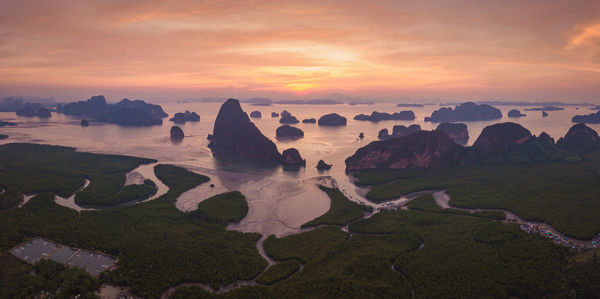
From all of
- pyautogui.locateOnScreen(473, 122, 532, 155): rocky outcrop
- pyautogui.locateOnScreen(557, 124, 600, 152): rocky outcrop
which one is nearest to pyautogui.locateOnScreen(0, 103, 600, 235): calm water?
pyautogui.locateOnScreen(557, 124, 600, 152): rocky outcrop

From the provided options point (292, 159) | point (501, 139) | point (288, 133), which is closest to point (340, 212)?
point (292, 159)

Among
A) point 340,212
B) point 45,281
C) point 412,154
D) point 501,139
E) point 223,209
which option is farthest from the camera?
point 501,139

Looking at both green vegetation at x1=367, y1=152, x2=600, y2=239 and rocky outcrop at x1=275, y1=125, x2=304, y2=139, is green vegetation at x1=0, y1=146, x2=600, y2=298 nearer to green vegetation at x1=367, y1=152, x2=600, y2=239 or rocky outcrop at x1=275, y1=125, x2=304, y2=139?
green vegetation at x1=367, y1=152, x2=600, y2=239

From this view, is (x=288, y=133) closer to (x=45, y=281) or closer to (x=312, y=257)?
(x=312, y=257)

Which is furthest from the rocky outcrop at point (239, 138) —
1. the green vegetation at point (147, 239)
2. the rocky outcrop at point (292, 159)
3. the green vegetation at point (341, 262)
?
the green vegetation at point (341, 262)

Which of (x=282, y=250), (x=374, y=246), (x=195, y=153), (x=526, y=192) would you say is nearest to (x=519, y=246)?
(x=374, y=246)
